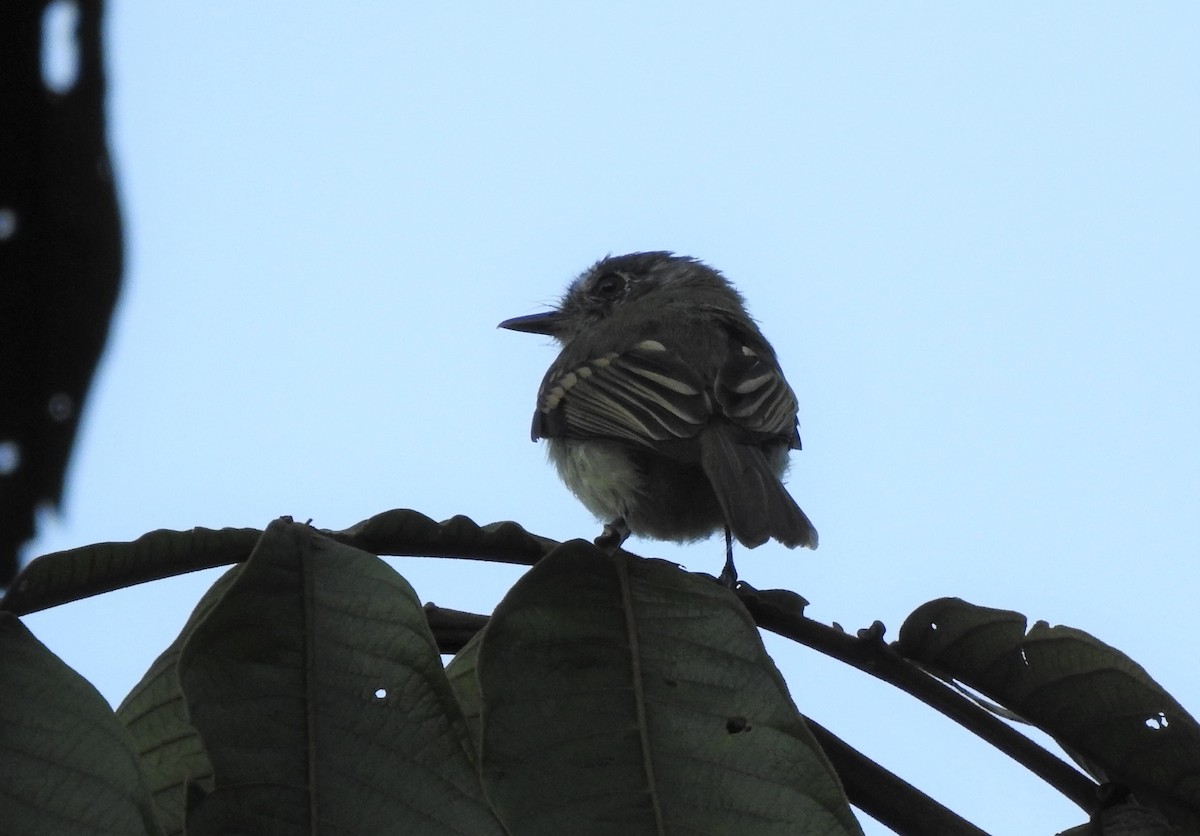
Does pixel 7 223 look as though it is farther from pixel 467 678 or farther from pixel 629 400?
pixel 629 400

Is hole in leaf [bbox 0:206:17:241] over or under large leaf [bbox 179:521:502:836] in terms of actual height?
over

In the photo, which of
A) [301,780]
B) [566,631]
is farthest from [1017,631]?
[301,780]

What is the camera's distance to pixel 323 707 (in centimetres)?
137

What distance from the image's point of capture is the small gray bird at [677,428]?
13.7 ft

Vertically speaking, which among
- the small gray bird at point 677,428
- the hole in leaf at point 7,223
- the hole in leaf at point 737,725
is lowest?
the hole in leaf at point 737,725

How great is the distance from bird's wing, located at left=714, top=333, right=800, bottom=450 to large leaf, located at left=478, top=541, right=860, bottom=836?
3009 millimetres

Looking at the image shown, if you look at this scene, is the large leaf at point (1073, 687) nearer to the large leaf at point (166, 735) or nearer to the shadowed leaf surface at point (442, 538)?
the shadowed leaf surface at point (442, 538)

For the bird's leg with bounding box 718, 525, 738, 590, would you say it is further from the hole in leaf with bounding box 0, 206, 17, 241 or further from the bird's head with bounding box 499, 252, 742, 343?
the hole in leaf with bounding box 0, 206, 17, 241

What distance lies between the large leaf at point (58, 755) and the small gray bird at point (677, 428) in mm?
2589

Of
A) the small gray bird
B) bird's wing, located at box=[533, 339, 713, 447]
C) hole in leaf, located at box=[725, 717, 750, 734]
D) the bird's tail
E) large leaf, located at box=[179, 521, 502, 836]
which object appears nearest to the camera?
large leaf, located at box=[179, 521, 502, 836]

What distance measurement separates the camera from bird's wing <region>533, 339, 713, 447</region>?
456 cm

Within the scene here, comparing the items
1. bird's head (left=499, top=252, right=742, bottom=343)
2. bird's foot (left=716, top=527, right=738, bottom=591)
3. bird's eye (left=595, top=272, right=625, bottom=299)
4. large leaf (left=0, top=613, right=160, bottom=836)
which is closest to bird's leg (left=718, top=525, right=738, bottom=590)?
bird's foot (left=716, top=527, right=738, bottom=591)

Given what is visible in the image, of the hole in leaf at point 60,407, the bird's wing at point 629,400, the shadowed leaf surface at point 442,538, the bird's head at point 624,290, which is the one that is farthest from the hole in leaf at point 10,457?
the bird's head at point 624,290

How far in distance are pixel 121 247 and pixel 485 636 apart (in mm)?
661
